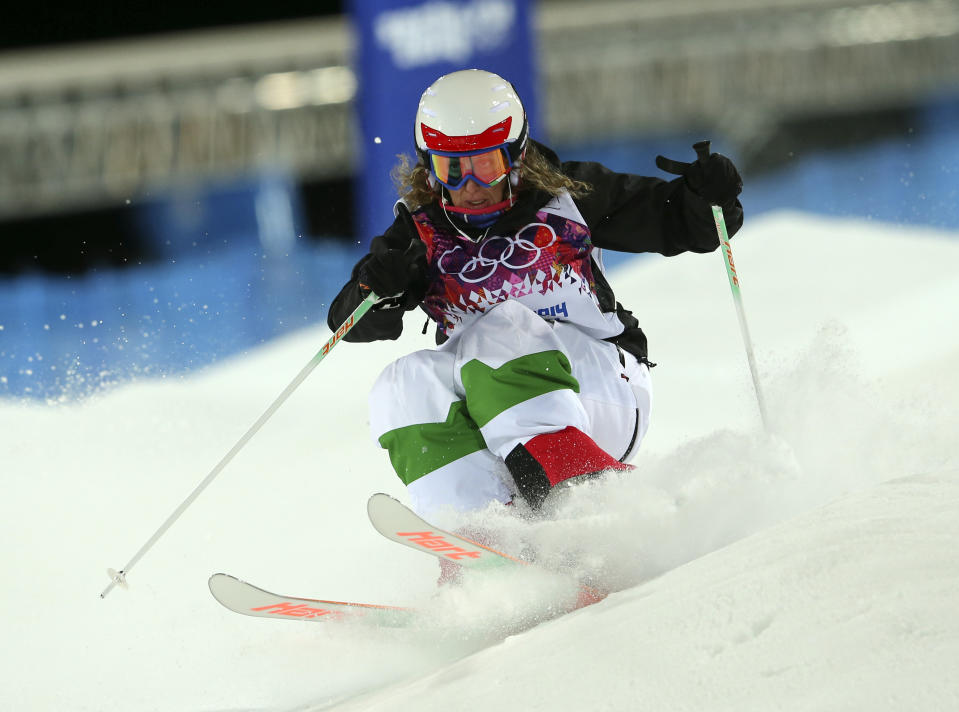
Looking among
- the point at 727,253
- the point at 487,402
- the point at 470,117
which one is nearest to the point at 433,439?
the point at 487,402

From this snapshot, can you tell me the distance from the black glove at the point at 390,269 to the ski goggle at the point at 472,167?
0.16 meters

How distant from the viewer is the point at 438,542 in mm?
2188

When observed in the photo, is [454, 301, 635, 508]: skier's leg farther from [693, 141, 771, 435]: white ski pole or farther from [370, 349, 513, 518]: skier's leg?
[693, 141, 771, 435]: white ski pole

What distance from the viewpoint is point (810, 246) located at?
644 centimetres

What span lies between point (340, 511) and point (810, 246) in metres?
3.84

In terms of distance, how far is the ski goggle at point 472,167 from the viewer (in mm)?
2424

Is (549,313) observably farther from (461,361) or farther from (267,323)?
(267,323)

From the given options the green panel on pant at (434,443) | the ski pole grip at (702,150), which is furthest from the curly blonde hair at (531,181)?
the green panel on pant at (434,443)

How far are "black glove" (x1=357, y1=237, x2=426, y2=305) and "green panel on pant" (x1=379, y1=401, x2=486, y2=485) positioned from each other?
306 millimetres

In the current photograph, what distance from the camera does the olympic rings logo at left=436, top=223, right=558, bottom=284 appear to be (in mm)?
2535

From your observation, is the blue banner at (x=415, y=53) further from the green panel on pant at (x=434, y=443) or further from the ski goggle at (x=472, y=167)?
the green panel on pant at (x=434, y=443)

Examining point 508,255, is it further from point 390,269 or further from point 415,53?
point 415,53

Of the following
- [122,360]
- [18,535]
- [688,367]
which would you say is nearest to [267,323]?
[122,360]

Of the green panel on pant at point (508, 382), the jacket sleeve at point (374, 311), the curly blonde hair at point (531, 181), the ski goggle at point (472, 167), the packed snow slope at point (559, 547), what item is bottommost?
the packed snow slope at point (559, 547)
